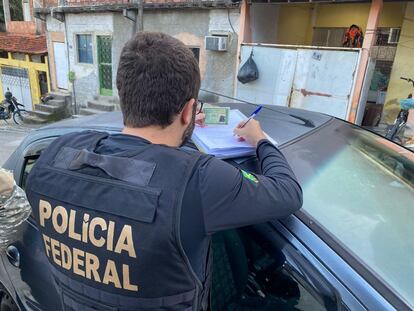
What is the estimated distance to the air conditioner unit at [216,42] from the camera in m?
6.85

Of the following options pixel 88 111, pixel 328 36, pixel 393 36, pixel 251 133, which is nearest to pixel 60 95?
pixel 88 111

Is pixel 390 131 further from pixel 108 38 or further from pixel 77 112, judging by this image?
pixel 77 112

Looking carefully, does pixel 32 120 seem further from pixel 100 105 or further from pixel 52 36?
pixel 100 105

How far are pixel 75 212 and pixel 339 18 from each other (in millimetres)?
8304

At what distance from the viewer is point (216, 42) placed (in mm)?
6871

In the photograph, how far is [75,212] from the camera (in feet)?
2.95

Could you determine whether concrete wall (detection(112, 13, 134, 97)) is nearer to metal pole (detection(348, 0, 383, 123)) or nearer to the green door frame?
the green door frame

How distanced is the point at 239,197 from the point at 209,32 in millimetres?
6945

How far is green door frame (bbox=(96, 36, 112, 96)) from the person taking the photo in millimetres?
9422

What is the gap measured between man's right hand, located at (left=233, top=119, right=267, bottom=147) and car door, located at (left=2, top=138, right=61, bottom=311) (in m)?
0.98

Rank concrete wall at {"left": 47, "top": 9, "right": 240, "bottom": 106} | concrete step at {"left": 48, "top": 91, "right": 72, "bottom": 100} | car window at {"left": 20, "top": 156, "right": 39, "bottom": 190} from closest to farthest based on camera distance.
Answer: car window at {"left": 20, "top": 156, "right": 39, "bottom": 190}, concrete wall at {"left": 47, "top": 9, "right": 240, "bottom": 106}, concrete step at {"left": 48, "top": 91, "right": 72, "bottom": 100}

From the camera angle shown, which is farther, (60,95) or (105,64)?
(60,95)

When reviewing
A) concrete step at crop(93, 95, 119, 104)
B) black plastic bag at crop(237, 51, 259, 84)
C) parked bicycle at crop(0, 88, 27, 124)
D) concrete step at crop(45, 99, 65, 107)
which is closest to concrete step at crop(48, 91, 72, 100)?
concrete step at crop(45, 99, 65, 107)

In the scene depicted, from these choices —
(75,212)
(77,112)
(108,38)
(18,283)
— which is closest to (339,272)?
(75,212)
